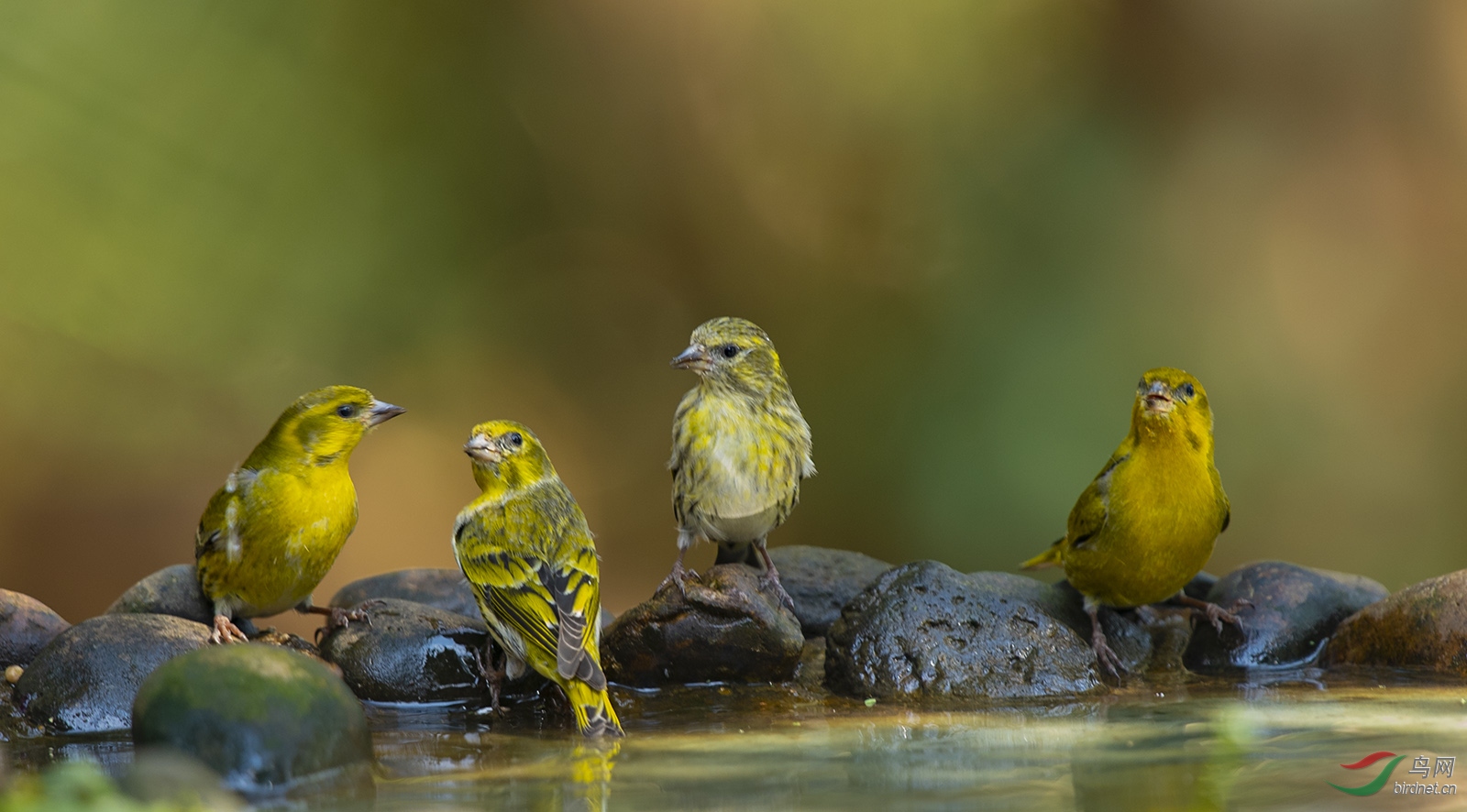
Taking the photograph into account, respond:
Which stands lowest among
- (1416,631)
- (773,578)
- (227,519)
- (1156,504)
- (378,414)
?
(1416,631)

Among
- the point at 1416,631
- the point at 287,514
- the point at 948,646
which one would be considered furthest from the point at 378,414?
the point at 1416,631

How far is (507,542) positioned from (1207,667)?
2.89 meters

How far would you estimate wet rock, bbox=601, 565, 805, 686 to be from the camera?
464 cm

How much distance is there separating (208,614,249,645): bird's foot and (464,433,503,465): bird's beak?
111 cm

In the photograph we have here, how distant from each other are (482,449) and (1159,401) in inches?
100

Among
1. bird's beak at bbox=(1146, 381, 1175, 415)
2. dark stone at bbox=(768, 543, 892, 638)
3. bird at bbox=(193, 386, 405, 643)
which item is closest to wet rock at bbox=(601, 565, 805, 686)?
dark stone at bbox=(768, 543, 892, 638)

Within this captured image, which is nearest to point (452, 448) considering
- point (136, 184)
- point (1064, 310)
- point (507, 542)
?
point (136, 184)

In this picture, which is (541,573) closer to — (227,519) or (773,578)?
(773,578)

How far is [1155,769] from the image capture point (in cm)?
330

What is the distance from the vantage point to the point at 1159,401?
4.75m

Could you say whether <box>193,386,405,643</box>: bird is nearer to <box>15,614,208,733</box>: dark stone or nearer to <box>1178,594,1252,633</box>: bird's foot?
<box>15,614,208,733</box>: dark stone

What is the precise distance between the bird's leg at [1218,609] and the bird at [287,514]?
11.0 ft

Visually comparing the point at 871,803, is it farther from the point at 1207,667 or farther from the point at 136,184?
the point at 136,184

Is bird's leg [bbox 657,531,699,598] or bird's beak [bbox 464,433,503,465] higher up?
bird's beak [bbox 464,433,503,465]
